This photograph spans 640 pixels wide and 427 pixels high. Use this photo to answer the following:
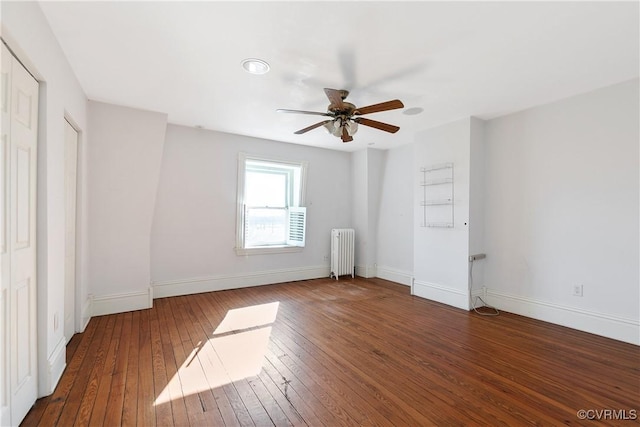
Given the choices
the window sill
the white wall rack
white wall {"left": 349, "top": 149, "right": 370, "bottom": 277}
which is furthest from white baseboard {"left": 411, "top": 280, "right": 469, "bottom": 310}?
the window sill

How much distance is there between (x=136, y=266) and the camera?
3.72 m

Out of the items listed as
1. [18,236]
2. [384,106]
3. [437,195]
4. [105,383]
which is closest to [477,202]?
[437,195]

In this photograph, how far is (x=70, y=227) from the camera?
2910mm

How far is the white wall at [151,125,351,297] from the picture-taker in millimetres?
4285

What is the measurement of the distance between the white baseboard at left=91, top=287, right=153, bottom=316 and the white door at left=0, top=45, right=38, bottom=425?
174cm

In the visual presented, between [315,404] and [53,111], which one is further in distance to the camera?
[53,111]

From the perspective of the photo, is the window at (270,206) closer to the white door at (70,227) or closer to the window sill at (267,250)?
the window sill at (267,250)

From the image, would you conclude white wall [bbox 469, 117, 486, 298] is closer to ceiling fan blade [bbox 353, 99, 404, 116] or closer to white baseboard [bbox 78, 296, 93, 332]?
ceiling fan blade [bbox 353, 99, 404, 116]

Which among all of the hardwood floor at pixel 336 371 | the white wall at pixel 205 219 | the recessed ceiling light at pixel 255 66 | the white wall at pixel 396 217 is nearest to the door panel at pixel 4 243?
the hardwood floor at pixel 336 371

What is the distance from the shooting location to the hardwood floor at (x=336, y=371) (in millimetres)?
1834

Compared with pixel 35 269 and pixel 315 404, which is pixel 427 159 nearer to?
pixel 315 404

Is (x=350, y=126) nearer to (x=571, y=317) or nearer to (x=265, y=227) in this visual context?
(x=265, y=227)

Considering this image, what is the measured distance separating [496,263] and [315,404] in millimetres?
3144

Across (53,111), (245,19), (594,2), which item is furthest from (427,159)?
(53,111)
